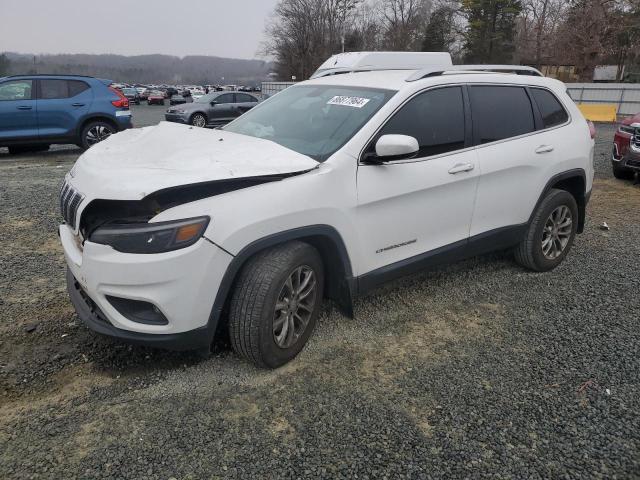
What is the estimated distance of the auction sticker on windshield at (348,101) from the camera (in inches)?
132

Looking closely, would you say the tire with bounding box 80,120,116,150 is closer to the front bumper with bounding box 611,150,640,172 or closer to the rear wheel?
the rear wheel

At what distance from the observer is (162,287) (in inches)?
95.7

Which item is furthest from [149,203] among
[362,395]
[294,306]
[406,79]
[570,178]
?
[570,178]

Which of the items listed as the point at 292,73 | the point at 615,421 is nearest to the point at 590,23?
the point at 292,73

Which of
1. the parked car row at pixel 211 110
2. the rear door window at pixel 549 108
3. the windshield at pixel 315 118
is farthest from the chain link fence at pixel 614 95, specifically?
the windshield at pixel 315 118

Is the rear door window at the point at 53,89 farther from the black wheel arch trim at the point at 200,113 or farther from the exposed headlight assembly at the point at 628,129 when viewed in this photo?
the exposed headlight assembly at the point at 628,129

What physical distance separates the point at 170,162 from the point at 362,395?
65.4 inches

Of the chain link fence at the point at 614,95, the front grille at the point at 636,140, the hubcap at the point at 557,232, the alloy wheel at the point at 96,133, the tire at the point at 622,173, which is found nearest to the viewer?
the hubcap at the point at 557,232

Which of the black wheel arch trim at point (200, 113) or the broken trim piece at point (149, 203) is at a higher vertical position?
the black wheel arch trim at point (200, 113)

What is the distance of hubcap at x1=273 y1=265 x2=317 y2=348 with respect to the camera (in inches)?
111

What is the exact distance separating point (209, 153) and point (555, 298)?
2976 mm

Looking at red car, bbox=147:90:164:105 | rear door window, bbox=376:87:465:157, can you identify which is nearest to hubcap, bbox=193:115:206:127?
rear door window, bbox=376:87:465:157

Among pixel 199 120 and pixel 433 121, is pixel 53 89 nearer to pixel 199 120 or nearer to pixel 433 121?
pixel 199 120

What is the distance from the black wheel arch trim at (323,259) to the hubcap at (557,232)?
223cm
